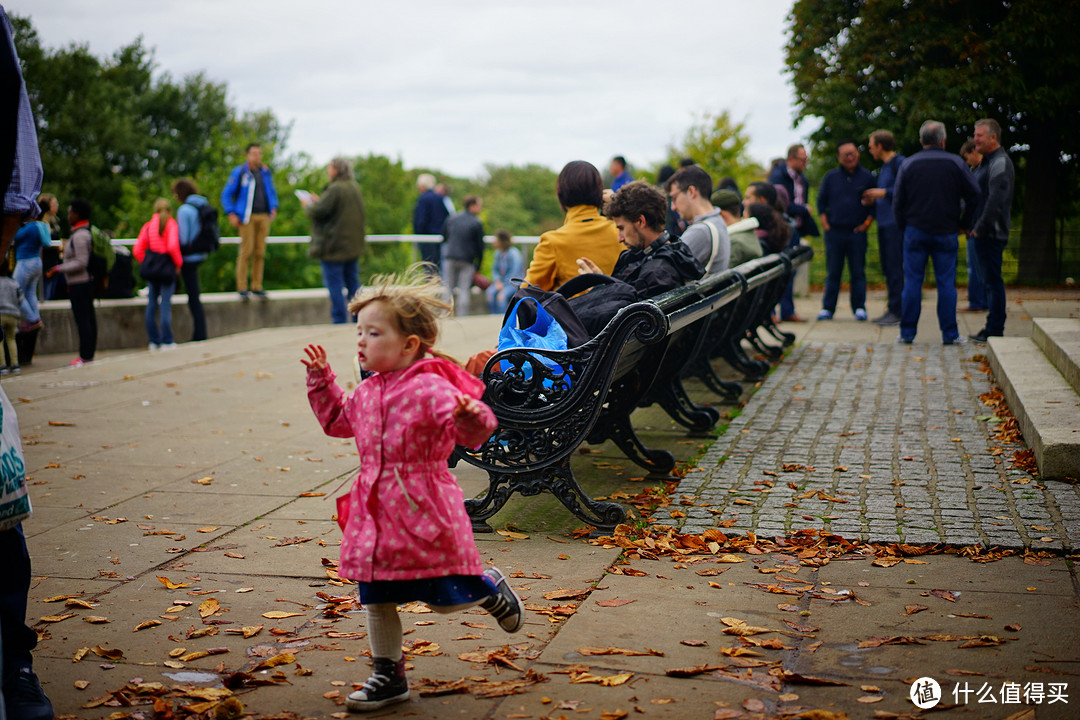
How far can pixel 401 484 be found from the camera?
3035 millimetres

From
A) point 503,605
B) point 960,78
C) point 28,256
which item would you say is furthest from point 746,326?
point 960,78

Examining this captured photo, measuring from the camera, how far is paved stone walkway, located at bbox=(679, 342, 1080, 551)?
476 centimetres

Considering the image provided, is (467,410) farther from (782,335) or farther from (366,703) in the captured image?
(782,335)

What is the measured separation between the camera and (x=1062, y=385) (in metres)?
6.95

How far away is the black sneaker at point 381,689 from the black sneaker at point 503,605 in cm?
32

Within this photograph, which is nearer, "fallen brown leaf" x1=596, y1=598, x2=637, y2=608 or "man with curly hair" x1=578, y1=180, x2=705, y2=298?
"fallen brown leaf" x1=596, y1=598, x2=637, y2=608

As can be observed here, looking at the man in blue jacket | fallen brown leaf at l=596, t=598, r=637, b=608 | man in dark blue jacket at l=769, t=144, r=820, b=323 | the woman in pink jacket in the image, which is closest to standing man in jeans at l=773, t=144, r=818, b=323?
man in dark blue jacket at l=769, t=144, r=820, b=323

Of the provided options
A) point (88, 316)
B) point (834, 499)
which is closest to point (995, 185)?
point (834, 499)

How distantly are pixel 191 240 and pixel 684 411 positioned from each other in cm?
932

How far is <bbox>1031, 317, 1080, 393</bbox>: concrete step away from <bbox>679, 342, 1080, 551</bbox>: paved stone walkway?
1.86ft

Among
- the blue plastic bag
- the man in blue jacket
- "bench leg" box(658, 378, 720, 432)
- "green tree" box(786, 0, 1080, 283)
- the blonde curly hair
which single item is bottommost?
"bench leg" box(658, 378, 720, 432)

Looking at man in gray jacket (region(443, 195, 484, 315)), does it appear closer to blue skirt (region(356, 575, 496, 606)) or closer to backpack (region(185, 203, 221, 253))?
backpack (region(185, 203, 221, 253))

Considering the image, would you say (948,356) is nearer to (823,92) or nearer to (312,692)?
(312,692)

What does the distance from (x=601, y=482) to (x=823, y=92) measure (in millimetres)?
18148
